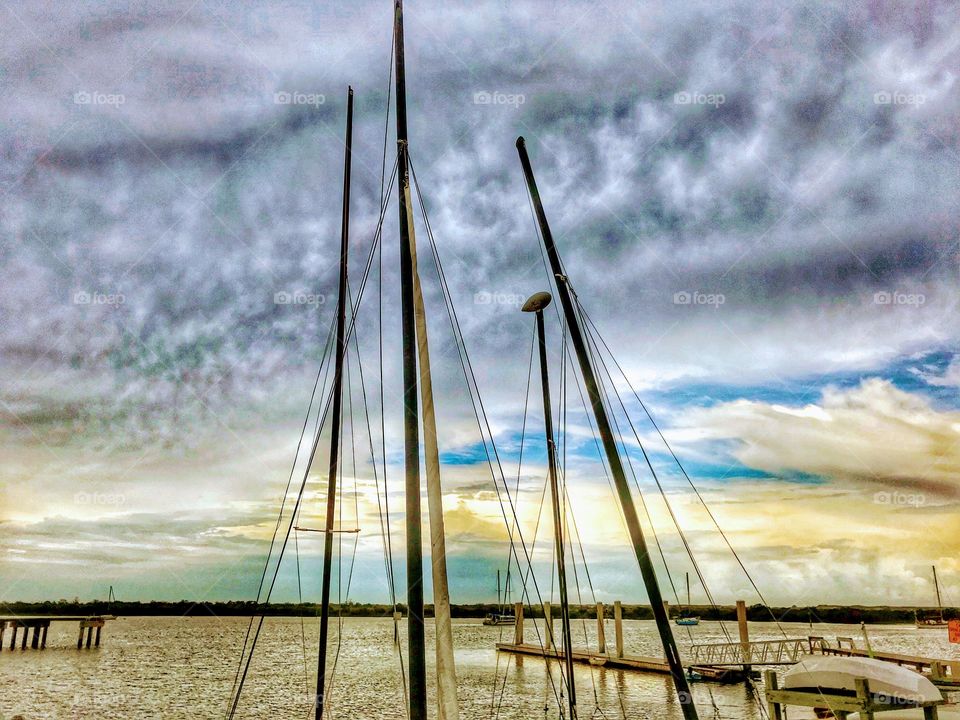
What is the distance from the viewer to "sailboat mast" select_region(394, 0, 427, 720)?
292 inches

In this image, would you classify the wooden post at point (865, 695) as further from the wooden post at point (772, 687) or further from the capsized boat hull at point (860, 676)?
the wooden post at point (772, 687)

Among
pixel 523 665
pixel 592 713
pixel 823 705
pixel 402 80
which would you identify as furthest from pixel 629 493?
pixel 523 665

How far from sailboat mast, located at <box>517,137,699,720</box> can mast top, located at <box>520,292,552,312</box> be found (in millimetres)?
1187

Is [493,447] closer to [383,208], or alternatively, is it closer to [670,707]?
[383,208]

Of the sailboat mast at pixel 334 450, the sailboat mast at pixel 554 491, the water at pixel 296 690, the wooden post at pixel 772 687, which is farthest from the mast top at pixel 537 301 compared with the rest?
the water at pixel 296 690

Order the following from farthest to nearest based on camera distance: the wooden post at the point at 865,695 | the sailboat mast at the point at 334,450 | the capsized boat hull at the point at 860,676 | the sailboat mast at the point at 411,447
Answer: the sailboat mast at the point at 334,450, the wooden post at the point at 865,695, the capsized boat hull at the point at 860,676, the sailboat mast at the point at 411,447

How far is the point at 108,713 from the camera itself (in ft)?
113

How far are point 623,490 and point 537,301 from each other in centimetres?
521

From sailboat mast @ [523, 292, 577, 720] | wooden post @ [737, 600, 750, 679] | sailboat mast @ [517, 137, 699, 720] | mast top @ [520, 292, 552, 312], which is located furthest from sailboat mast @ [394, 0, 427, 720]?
wooden post @ [737, 600, 750, 679]

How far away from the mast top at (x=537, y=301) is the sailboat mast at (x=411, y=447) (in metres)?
5.56

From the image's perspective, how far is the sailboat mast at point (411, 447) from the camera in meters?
7.41

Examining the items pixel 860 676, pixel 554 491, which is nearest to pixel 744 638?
pixel 554 491

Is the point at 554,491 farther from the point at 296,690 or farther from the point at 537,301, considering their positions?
the point at 296,690

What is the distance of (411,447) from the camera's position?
26.8ft
